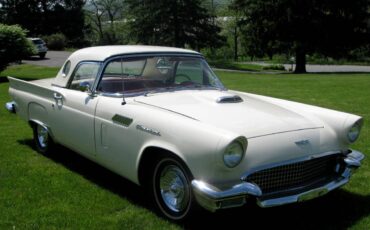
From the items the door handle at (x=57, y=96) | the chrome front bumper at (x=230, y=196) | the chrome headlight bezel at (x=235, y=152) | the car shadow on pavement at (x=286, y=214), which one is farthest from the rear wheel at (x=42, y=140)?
the chrome headlight bezel at (x=235, y=152)

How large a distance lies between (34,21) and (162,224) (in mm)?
55311

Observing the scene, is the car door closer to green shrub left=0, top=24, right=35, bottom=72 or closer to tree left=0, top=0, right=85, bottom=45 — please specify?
green shrub left=0, top=24, right=35, bottom=72

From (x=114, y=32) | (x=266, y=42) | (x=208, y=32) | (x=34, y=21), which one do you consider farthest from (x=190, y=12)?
(x=114, y=32)

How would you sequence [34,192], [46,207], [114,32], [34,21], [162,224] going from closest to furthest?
1. [162,224]
2. [46,207]
3. [34,192]
4. [34,21]
5. [114,32]

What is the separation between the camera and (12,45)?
61.2ft

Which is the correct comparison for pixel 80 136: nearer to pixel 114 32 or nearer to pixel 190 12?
pixel 190 12

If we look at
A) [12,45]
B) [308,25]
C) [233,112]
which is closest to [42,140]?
[233,112]

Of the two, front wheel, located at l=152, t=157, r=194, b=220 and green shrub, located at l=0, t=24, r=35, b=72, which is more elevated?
green shrub, located at l=0, t=24, r=35, b=72

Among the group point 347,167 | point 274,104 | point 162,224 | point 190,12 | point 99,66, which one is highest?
point 190,12

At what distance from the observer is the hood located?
399 centimetres

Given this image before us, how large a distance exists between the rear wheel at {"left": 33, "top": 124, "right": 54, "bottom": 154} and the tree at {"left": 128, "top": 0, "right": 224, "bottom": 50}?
32095 millimetres

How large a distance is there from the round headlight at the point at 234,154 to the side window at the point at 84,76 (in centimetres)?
223

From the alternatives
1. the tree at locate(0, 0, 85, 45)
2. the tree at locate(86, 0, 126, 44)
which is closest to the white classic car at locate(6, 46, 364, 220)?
the tree at locate(0, 0, 85, 45)

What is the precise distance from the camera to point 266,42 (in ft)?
101
